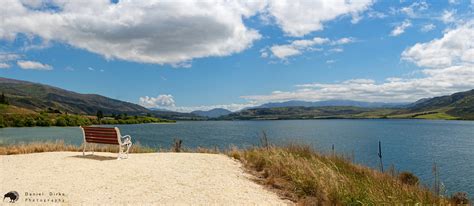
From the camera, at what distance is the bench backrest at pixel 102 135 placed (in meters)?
11.7

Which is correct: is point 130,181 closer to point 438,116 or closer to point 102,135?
point 102,135

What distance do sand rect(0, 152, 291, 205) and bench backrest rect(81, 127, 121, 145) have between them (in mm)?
641

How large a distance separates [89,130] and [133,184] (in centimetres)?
553

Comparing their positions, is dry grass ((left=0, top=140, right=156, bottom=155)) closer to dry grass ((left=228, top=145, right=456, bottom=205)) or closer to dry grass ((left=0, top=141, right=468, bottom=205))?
dry grass ((left=0, top=141, right=468, bottom=205))

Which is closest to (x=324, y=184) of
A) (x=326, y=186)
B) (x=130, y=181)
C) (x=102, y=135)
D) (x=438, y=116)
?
(x=326, y=186)

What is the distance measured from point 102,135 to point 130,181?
4.53m

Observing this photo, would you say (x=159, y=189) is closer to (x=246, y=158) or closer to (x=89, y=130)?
(x=246, y=158)

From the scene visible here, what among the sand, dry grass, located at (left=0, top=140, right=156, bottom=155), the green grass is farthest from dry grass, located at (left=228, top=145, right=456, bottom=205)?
the green grass

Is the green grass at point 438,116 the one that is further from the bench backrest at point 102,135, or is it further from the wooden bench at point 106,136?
the bench backrest at point 102,135

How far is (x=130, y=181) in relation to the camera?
8172 mm

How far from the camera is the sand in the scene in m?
6.77

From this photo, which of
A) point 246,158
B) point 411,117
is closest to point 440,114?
point 411,117

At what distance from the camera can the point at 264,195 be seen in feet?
24.7

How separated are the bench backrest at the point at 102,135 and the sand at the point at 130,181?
641 mm
